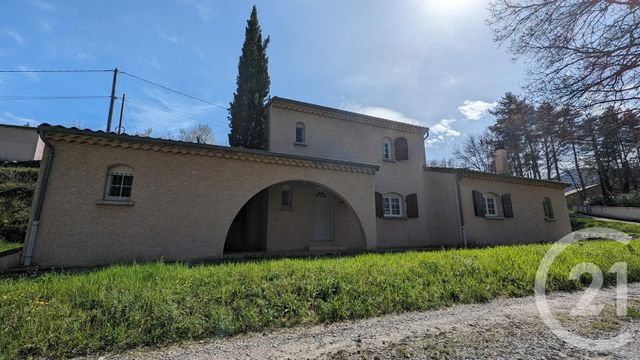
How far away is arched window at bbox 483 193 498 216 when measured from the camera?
52.0ft

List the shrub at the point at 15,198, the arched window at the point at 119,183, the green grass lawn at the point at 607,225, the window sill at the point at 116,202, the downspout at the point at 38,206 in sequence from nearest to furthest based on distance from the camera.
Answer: the downspout at the point at 38,206 < the window sill at the point at 116,202 < the arched window at the point at 119,183 < the shrub at the point at 15,198 < the green grass lawn at the point at 607,225

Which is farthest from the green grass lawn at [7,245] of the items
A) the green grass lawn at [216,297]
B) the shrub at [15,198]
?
the green grass lawn at [216,297]

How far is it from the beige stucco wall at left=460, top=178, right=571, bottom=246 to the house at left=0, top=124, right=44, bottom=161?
28839 mm

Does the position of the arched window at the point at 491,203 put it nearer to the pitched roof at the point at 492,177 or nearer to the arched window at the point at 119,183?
the pitched roof at the point at 492,177

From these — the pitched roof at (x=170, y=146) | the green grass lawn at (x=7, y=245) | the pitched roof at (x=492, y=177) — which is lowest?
the green grass lawn at (x=7, y=245)

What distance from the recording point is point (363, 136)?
15180 mm

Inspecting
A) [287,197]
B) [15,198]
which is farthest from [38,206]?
[15,198]

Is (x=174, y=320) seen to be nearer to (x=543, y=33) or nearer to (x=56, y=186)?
(x=56, y=186)

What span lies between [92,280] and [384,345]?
15.9 feet

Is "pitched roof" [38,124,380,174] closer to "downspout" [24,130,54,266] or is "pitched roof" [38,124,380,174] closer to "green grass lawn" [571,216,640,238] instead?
"downspout" [24,130,54,266]

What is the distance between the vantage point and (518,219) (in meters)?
16.4

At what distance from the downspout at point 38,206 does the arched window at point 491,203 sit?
17.6 meters

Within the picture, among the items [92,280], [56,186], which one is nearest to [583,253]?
[92,280]

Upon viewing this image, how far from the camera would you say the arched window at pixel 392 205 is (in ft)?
47.8
